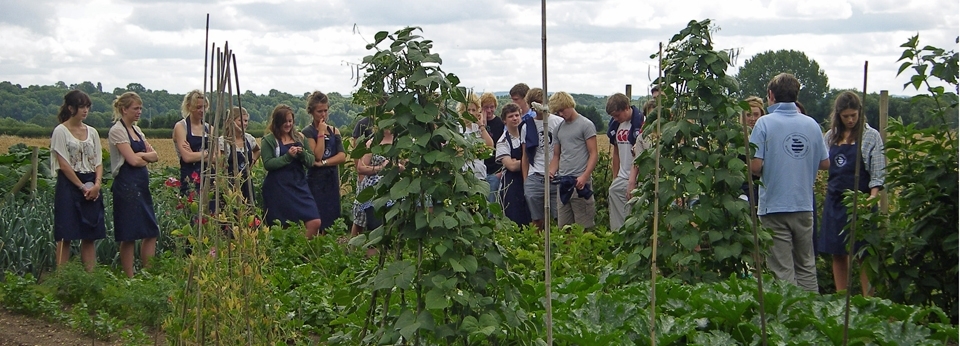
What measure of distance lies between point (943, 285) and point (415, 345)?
3360 mm

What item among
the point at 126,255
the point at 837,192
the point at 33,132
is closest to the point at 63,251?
the point at 126,255

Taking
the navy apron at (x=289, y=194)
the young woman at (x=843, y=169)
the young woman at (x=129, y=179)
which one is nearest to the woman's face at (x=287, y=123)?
the navy apron at (x=289, y=194)

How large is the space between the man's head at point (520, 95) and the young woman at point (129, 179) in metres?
3.61

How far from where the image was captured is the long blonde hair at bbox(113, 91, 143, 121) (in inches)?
307

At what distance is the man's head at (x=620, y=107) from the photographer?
8.67 meters

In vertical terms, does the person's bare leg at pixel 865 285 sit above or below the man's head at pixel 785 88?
below

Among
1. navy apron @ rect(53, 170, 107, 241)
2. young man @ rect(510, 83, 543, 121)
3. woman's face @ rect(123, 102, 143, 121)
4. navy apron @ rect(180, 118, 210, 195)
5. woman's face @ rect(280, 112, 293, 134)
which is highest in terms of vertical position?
young man @ rect(510, 83, 543, 121)

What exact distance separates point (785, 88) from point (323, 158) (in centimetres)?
457

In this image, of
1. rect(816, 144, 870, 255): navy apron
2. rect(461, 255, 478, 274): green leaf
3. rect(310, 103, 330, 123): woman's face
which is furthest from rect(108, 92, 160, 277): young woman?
rect(816, 144, 870, 255): navy apron

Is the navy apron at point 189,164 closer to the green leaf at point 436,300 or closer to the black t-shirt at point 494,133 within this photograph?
the black t-shirt at point 494,133

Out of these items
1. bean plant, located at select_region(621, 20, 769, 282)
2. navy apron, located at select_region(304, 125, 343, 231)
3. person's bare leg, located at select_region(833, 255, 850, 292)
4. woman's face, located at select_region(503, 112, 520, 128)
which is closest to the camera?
bean plant, located at select_region(621, 20, 769, 282)

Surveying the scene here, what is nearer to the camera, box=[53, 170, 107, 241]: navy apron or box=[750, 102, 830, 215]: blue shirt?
box=[750, 102, 830, 215]: blue shirt

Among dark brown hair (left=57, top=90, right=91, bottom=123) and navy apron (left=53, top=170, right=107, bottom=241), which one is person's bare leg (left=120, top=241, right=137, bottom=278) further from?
dark brown hair (left=57, top=90, right=91, bottom=123)

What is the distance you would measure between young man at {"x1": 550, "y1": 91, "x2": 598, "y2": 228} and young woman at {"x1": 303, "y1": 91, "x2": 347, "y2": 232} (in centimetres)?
206
